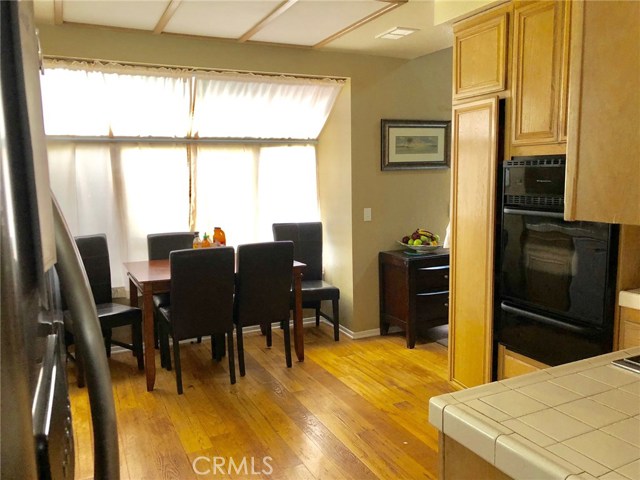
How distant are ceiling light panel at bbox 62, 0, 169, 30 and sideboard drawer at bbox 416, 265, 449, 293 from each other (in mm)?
2771

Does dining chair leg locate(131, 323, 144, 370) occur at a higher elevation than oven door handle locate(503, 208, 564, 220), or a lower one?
lower

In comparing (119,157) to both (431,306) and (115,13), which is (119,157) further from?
(431,306)

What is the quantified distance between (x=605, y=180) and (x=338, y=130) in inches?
152

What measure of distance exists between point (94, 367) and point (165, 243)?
3.94 m

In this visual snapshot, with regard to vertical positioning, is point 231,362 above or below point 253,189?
below

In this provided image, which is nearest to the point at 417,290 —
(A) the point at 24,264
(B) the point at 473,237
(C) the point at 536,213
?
(B) the point at 473,237

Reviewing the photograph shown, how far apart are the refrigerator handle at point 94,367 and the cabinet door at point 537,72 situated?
100 inches

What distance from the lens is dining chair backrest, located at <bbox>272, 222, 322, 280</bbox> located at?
4848 millimetres

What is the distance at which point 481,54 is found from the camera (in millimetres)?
3049

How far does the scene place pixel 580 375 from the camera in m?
1.38

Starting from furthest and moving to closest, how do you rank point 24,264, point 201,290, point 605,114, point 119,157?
point 119,157 < point 201,290 < point 605,114 < point 24,264

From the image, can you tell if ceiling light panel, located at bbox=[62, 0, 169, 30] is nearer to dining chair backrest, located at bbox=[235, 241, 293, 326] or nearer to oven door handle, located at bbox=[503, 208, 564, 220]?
dining chair backrest, located at bbox=[235, 241, 293, 326]

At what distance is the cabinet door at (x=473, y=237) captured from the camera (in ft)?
9.98
